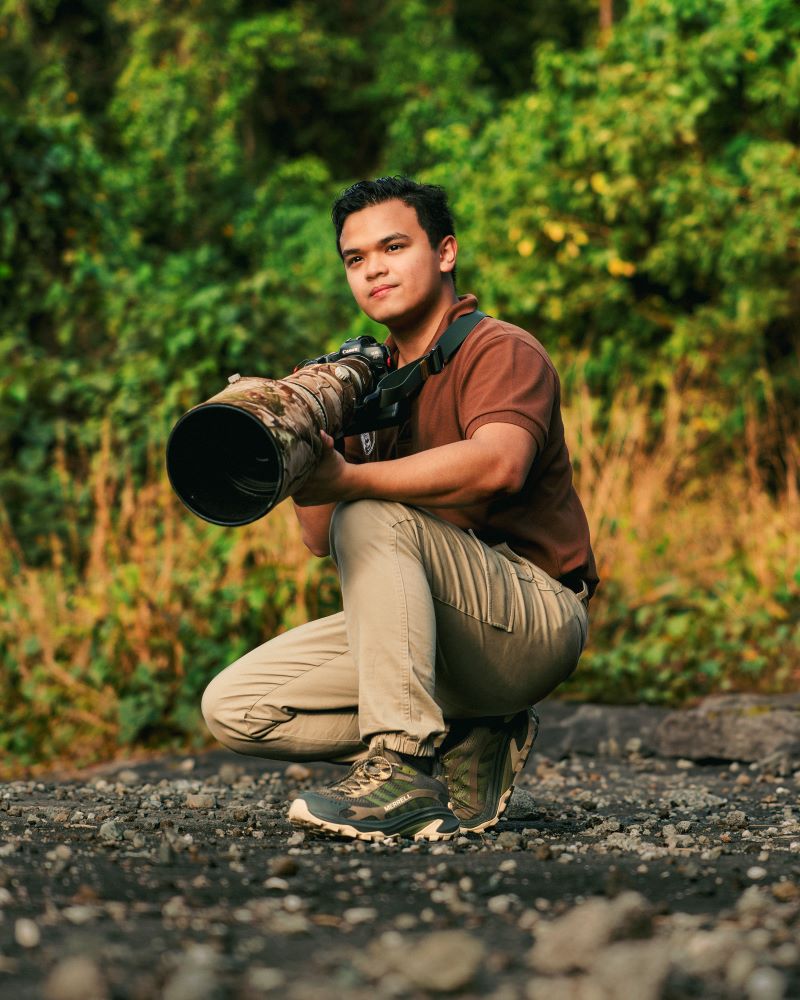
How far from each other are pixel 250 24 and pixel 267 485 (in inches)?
609

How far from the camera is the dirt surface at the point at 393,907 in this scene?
4.66 feet

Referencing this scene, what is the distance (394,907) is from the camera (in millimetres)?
1821

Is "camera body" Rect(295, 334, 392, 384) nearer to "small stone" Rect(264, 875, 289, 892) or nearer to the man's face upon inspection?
the man's face

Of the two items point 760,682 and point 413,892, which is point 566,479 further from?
point 760,682

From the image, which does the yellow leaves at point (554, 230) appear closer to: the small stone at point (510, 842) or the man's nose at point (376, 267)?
the man's nose at point (376, 267)

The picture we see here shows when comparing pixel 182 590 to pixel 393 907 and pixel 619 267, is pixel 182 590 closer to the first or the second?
pixel 393 907

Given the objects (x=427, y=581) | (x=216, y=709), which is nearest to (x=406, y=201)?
(x=427, y=581)

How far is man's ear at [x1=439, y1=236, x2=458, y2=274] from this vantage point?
9.96ft

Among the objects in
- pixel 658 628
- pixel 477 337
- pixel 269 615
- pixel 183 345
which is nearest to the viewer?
pixel 477 337

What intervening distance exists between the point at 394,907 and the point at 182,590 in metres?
3.42

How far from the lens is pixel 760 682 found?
17.0ft

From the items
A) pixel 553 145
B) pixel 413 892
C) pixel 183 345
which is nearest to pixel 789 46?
pixel 553 145

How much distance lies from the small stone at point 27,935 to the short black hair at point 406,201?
70.7 inches

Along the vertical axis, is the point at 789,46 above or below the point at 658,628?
above
